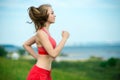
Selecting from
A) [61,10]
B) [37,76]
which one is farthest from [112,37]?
[37,76]

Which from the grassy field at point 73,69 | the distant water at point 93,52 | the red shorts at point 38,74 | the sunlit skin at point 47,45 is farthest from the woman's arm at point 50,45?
the grassy field at point 73,69

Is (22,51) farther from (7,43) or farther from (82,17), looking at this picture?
(82,17)

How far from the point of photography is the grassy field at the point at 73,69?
4.36 metres

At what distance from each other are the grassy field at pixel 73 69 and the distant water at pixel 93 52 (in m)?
0.08

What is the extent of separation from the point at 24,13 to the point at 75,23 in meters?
0.63

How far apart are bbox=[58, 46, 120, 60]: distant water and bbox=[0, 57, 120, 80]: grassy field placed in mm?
78

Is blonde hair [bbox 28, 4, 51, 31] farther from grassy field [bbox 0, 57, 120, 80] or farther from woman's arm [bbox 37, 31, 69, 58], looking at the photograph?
grassy field [bbox 0, 57, 120, 80]

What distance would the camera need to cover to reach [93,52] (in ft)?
14.0

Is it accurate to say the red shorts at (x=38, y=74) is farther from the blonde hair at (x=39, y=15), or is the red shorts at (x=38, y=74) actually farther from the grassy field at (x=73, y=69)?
the grassy field at (x=73, y=69)

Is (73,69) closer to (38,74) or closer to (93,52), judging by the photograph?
(93,52)

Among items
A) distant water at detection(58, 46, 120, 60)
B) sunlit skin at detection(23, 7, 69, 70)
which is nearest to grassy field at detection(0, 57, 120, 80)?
distant water at detection(58, 46, 120, 60)

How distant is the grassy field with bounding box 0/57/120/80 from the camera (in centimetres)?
436

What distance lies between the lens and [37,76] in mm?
2207

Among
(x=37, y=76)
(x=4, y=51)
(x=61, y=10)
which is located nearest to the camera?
(x=37, y=76)
